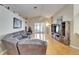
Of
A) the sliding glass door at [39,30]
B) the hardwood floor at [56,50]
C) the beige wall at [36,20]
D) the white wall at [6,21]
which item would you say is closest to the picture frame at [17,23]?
the white wall at [6,21]

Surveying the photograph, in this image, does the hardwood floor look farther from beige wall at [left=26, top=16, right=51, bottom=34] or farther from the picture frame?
the picture frame

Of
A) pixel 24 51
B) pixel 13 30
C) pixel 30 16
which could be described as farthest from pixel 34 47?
pixel 13 30

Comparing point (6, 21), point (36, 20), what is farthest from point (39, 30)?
point (6, 21)

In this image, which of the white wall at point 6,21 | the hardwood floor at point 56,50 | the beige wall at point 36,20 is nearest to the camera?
the hardwood floor at point 56,50

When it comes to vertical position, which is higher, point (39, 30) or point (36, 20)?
point (36, 20)

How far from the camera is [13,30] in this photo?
3.82 metres

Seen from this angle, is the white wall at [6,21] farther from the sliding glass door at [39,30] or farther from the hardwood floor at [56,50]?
the hardwood floor at [56,50]

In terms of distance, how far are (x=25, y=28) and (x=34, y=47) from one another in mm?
1387

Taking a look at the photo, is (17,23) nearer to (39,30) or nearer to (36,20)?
(36,20)

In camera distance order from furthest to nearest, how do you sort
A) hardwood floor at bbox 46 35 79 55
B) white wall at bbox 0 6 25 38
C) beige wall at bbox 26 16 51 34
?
1. beige wall at bbox 26 16 51 34
2. white wall at bbox 0 6 25 38
3. hardwood floor at bbox 46 35 79 55

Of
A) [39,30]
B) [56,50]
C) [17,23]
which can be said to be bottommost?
[56,50]

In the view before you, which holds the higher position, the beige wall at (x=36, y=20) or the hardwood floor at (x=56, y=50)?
the beige wall at (x=36, y=20)

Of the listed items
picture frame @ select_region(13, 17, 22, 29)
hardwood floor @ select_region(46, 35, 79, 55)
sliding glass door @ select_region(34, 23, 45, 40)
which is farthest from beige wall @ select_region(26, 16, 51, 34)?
hardwood floor @ select_region(46, 35, 79, 55)
